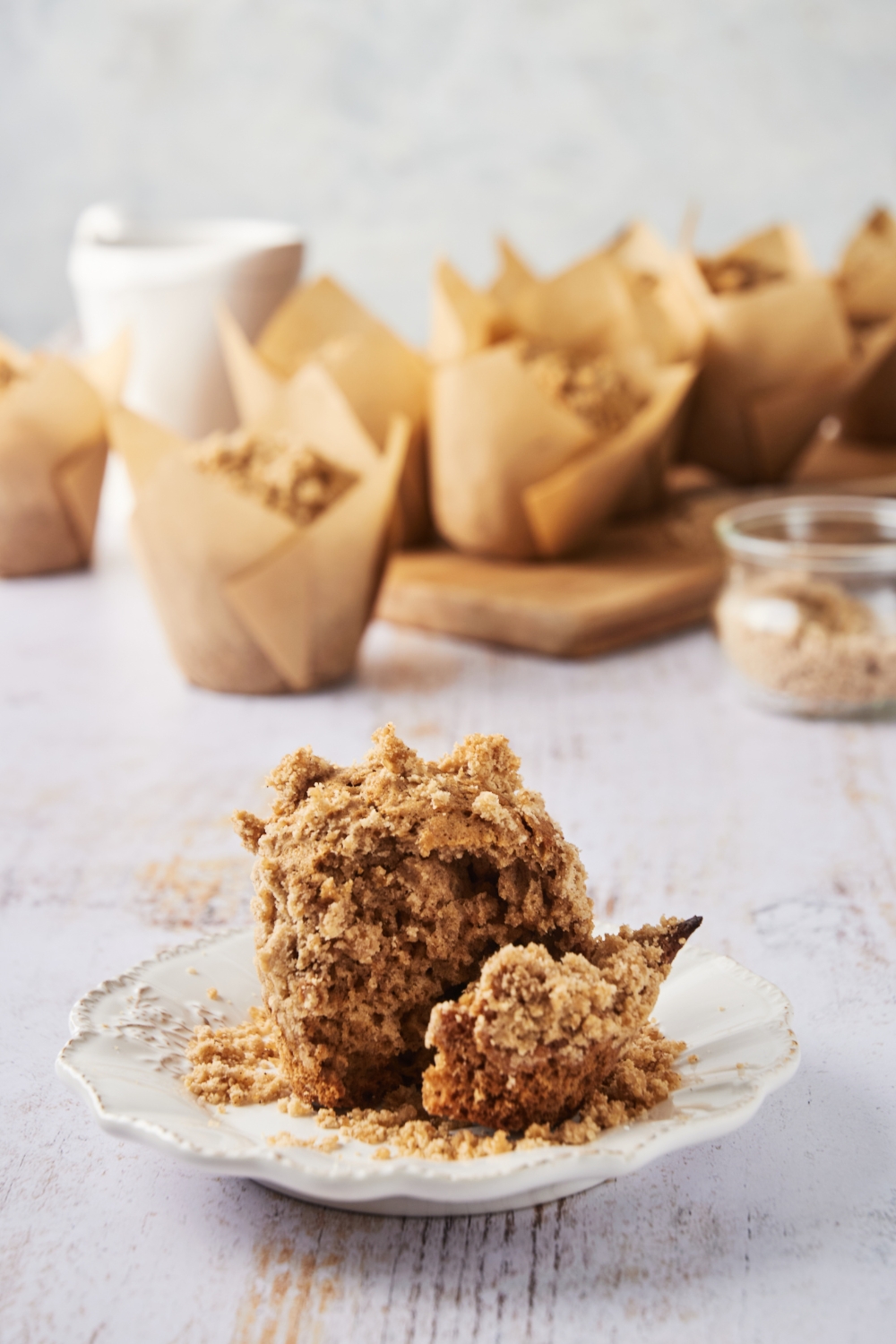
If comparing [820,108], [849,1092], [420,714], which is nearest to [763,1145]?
[849,1092]

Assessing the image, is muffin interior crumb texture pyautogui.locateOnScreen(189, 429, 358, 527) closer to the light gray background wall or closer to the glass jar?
the glass jar

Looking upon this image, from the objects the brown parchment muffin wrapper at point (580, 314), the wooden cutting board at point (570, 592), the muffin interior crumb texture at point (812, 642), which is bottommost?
the wooden cutting board at point (570, 592)

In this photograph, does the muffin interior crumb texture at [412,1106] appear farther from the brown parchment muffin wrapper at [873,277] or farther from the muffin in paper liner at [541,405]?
the brown parchment muffin wrapper at [873,277]

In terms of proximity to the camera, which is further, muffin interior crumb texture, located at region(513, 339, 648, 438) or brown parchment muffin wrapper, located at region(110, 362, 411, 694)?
muffin interior crumb texture, located at region(513, 339, 648, 438)

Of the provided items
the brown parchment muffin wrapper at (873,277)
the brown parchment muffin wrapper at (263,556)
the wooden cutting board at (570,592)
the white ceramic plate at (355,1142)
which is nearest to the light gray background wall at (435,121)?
the brown parchment muffin wrapper at (873,277)

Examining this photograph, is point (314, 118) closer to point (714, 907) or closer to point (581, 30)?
point (581, 30)

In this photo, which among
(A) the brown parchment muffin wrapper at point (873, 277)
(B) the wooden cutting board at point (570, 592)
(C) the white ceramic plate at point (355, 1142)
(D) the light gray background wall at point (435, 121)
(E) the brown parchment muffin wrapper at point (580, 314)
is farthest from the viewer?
(D) the light gray background wall at point (435, 121)

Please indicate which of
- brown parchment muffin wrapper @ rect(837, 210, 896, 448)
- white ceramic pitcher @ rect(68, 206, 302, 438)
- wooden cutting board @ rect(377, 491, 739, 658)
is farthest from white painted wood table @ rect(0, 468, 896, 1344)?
brown parchment muffin wrapper @ rect(837, 210, 896, 448)
